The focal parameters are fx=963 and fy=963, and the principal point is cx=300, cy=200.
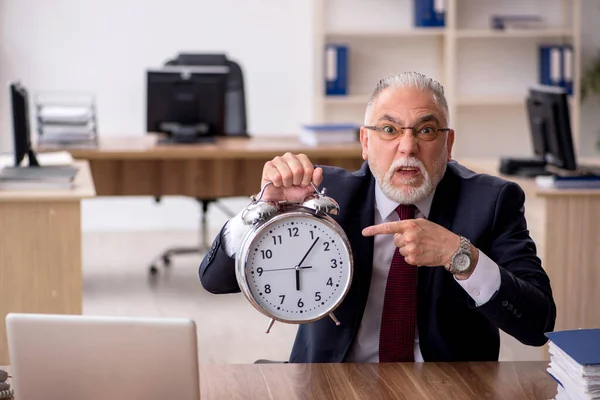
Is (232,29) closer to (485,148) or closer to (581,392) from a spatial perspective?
(485,148)

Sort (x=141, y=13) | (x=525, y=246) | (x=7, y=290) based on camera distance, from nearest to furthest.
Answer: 1. (x=525, y=246)
2. (x=7, y=290)
3. (x=141, y=13)

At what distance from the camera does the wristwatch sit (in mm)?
1729

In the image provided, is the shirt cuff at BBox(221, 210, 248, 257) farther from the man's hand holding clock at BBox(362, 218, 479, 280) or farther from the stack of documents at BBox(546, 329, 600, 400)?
the stack of documents at BBox(546, 329, 600, 400)

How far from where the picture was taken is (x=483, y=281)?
5.87 feet

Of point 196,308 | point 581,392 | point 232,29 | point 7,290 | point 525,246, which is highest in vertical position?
point 232,29

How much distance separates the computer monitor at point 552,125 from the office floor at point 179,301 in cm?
78

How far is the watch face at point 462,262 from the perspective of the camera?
5.68 ft

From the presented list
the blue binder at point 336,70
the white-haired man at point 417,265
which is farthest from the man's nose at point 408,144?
the blue binder at point 336,70

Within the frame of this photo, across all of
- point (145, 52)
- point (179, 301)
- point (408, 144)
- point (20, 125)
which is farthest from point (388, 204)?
point (145, 52)

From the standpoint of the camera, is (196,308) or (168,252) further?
(168,252)

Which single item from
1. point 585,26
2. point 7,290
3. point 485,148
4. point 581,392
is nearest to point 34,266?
point 7,290

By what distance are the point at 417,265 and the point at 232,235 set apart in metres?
0.36

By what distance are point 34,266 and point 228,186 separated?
1767 millimetres

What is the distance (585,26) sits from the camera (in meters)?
6.62
